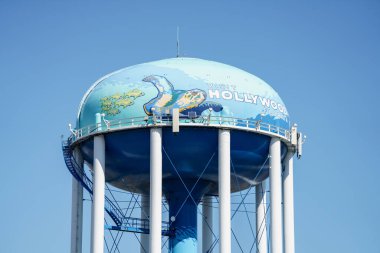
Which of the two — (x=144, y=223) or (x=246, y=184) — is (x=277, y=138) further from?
(x=144, y=223)

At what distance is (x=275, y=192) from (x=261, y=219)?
157 inches

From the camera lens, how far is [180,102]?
164ft

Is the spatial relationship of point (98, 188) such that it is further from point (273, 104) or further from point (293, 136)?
point (293, 136)

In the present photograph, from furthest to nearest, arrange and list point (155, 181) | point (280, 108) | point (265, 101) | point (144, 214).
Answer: point (144, 214) < point (280, 108) < point (265, 101) < point (155, 181)

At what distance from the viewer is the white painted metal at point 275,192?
167 ft

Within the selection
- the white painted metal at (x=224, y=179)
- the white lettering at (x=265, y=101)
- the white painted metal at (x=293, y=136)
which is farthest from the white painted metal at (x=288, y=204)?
the white painted metal at (x=224, y=179)

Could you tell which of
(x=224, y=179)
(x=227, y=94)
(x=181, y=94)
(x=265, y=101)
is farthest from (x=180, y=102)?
(x=265, y=101)

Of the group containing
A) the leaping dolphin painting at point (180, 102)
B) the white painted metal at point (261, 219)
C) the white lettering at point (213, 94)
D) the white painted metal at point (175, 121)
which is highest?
the white lettering at point (213, 94)

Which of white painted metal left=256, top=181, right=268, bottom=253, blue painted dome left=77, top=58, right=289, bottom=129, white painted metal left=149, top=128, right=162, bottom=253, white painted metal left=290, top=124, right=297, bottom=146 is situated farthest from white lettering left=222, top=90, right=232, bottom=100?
white painted metal left=256, top=181, right=268, bottom=253

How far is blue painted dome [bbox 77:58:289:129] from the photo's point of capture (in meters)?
50.0

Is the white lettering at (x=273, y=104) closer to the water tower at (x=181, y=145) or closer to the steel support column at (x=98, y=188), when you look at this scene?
the water tower at (x=181, y=145)

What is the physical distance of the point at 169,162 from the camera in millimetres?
50812

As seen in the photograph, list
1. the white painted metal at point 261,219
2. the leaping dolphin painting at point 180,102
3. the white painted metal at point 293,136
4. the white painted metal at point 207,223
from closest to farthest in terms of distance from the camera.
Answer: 1. the leaping dolphin painting at point 180,102
2. the white painted metal at point 293,136
3. the white painted metal at point 261,219
4. the white painted metal at point 207,223

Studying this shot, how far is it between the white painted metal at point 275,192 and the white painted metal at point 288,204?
1434 mm
